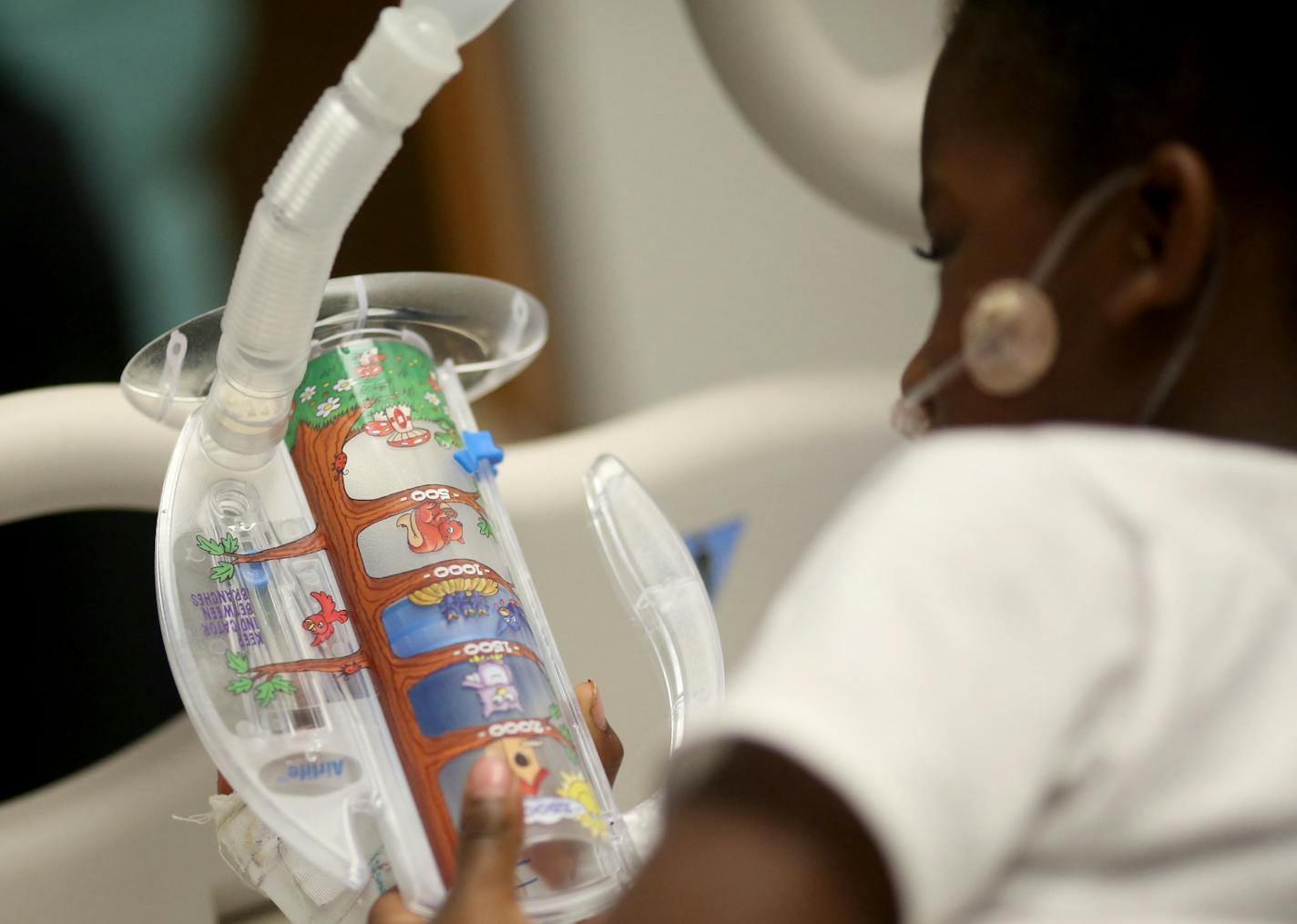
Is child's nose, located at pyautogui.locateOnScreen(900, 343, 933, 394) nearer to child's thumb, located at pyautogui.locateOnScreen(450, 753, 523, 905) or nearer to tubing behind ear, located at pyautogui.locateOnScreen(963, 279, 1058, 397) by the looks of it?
tubing behind ear, located at pyautogui.locateOnScreen(963, 279, 1058, 397)

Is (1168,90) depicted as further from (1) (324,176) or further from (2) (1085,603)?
(1) (324,176)

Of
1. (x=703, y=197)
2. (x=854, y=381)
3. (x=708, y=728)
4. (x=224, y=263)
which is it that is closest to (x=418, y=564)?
(x=708, y=728)

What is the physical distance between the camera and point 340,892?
0.48m

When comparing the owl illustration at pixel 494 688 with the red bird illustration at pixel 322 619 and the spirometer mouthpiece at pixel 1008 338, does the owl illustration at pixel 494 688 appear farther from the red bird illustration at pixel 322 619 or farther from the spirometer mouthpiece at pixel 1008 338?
the spirometer mouthpiece at pixel 1008 338

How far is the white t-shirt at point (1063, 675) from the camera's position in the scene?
29 cm

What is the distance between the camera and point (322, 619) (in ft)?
1.66

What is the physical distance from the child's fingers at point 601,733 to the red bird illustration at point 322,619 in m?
0.11

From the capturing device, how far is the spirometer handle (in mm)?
558

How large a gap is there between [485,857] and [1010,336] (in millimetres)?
227

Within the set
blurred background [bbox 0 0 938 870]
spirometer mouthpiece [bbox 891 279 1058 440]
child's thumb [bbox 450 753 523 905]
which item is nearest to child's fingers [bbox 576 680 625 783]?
child's thumb [bbox 450 753 523 905]

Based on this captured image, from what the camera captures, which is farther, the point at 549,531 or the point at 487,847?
the point at 549,531

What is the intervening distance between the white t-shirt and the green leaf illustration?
23cm

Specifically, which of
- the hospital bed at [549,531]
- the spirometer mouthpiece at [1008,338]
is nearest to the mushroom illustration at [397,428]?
the hospital bed at [549,531]

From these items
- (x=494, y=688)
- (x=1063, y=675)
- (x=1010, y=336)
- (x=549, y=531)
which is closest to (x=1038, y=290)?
(x=1010, y=336)
